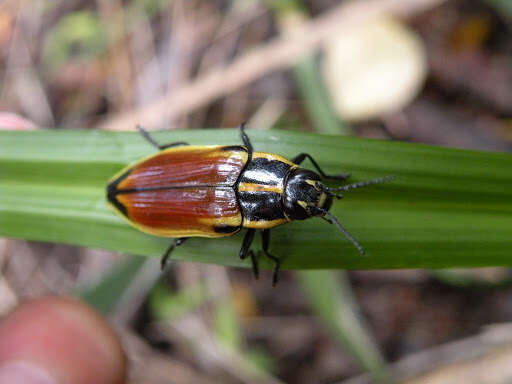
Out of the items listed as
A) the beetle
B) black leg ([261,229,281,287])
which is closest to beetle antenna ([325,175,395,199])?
the beetle

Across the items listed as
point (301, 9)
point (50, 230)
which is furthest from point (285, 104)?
point (50, 230)

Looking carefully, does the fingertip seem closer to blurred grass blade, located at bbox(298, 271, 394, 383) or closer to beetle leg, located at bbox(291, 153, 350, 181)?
blurred grass blade, located at bbox(298, 271, 394, 383)

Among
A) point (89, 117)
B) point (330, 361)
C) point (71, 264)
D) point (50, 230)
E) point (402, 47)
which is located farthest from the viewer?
point (89, 117)

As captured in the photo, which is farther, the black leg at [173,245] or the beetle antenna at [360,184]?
the black leg at [173,245]

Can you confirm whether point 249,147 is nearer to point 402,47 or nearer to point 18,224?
point 18,224

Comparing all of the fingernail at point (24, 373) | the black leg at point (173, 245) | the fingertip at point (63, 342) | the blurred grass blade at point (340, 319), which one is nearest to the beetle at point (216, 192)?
the black leg at point (173, 245)

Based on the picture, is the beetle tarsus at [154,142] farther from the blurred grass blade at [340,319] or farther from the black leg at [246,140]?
the blurred grass blade at [340,319]

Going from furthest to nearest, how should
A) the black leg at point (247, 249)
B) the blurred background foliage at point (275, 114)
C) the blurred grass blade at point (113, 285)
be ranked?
the blurred background foliage at point (275, 114) < the blurred grass blade at point (113, 285) < the black leg at point (247, 249)

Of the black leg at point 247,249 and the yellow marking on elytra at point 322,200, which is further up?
the yellow marking on elytra at point 322,200
